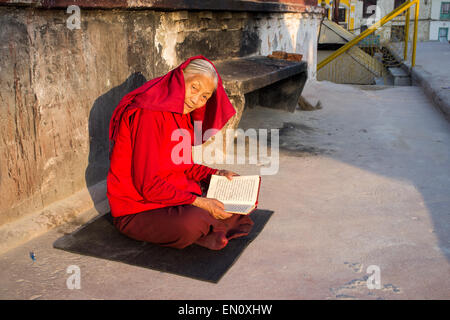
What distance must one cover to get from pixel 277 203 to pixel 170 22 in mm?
1903

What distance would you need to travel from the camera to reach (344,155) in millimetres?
4324

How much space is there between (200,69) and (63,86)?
3.37 feet

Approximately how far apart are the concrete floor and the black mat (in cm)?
5

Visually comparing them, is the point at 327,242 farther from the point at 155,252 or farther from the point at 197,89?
the point at 197,89

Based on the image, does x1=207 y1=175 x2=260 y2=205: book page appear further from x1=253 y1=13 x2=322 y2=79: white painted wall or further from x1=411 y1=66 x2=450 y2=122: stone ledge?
x1=411 y1=66 x2=450 y2=122: stone ledge

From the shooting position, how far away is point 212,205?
2.45 m

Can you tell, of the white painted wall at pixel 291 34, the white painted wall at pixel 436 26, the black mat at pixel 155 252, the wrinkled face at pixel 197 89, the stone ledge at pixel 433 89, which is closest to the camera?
the black mat at pixel 155 252

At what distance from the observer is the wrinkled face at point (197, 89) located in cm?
243

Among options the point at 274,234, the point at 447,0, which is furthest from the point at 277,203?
the point at 447,0

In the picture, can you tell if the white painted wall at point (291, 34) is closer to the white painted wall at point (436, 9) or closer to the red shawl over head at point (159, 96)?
the red shawl over head at point (159, 96)

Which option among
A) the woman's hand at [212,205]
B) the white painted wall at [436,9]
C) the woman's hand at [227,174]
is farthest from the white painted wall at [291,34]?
the white painted wall at [436,9]

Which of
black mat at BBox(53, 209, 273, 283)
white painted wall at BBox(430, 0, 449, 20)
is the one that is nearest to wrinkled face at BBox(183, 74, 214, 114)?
black mat at BBox(53, 209, 273, 283)

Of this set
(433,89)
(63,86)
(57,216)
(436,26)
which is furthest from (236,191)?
(436,26)
